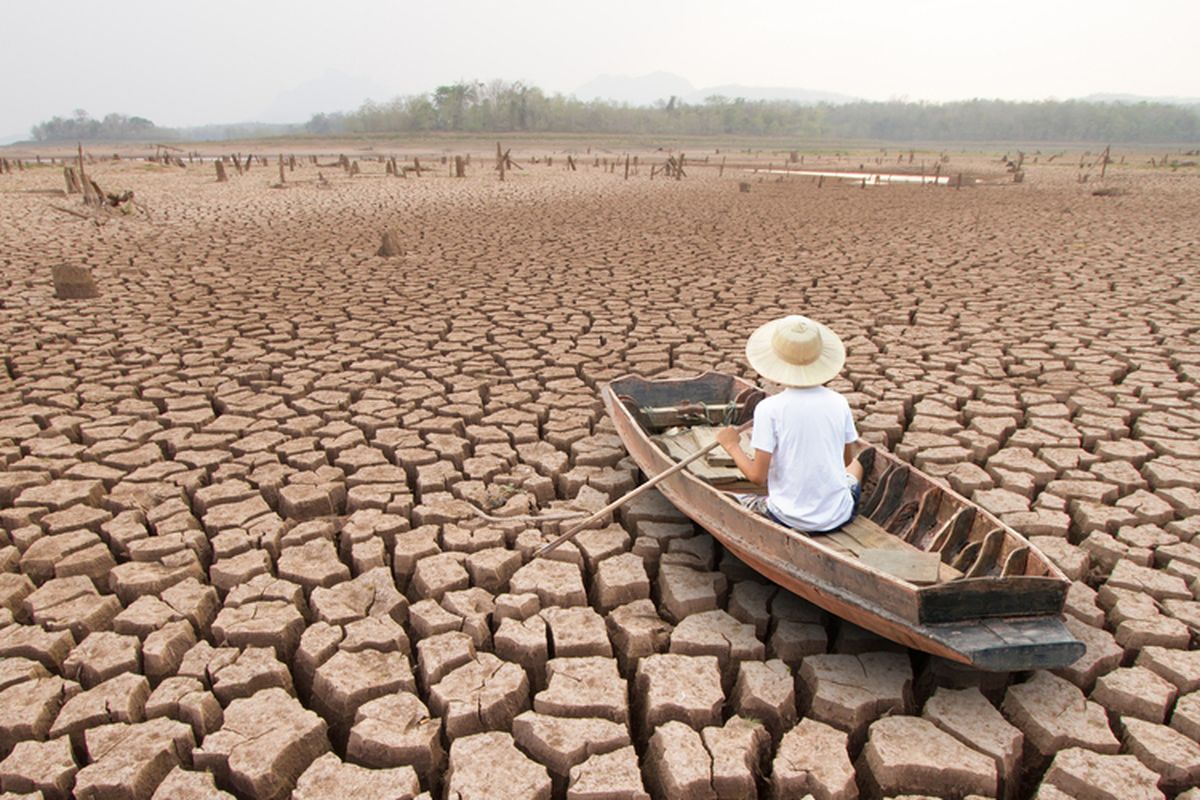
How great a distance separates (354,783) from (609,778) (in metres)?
0.75

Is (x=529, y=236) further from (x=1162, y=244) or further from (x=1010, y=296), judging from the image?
(x=1162, y=244)

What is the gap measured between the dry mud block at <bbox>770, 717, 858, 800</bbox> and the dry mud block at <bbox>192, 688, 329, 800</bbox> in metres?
1.42

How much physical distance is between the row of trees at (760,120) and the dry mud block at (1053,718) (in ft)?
259

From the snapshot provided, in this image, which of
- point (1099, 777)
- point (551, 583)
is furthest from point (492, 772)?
point (1099, 777)

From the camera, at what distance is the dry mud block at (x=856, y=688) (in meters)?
2.51

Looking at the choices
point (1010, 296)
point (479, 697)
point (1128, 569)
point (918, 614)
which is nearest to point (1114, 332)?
point (1010, 296)

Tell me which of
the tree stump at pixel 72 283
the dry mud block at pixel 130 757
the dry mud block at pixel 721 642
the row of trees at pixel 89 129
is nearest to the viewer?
the dry mud block at pixel 130 757

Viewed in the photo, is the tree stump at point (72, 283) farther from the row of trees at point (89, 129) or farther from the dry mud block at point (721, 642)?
the row of trees at point (89, 129)

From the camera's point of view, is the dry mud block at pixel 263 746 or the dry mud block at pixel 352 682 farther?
the dry mud block at pixel 352 682

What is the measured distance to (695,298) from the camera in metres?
7.82

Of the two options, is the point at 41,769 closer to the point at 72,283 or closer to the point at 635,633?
the point at 635,633

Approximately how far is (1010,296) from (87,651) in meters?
8.27

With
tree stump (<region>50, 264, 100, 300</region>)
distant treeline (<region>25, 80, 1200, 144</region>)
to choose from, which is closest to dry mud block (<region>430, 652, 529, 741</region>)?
tree stump (<region>50, 264, 100, 300</region>)

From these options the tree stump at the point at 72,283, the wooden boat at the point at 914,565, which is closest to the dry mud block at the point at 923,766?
the wooden boat at the point at 914,565
